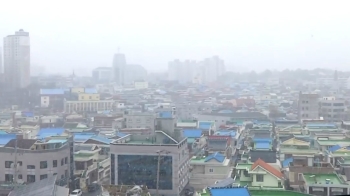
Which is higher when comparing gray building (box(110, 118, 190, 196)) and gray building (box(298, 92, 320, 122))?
gray building (box(298, 92, 320, 122))

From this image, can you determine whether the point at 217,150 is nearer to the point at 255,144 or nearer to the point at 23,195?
the point at 255,144

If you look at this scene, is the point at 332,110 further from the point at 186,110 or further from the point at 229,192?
the point at 229,192

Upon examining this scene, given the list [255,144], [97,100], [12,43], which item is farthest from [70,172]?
[12,43]

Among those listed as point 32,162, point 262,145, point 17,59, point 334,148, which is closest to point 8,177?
point 32,162

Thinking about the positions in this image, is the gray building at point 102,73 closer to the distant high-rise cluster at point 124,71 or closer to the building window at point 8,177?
the distant high-rise cluster at point 124,71

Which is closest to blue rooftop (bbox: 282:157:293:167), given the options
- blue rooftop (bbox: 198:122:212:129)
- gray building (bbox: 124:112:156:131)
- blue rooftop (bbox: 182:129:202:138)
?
blue rooftop (bbox: 182:129:202:138)

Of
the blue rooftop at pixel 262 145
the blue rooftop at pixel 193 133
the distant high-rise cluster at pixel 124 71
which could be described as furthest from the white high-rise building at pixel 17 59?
the blue rooftop at pixel 262 145

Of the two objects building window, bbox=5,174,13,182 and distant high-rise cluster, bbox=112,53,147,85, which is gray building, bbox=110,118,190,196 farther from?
distant high-rise cluster, bbox=112,53,147,85
